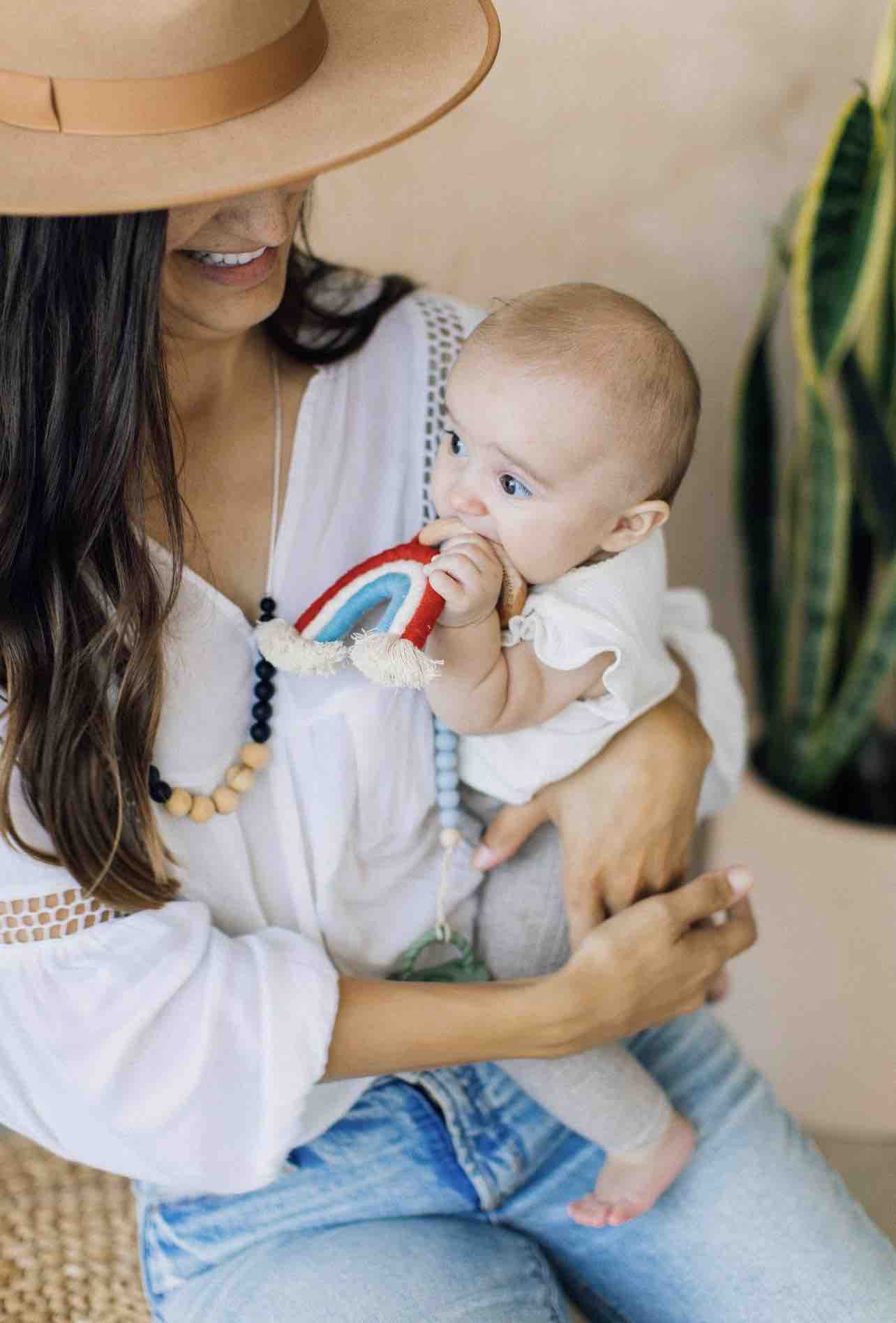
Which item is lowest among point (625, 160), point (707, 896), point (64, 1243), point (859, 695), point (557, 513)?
point (64, 1243)

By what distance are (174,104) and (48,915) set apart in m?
0.53

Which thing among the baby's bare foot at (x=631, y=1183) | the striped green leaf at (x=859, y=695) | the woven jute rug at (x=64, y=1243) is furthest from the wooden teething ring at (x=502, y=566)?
the striped green leaf at (x=859, y=695)

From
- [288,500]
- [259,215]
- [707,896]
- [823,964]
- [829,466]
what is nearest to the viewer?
[259,215]

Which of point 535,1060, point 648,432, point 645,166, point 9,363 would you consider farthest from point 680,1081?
point 645,166

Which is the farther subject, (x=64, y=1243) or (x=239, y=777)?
(x=64, y=1243)

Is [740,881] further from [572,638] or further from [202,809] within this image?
[202,809]

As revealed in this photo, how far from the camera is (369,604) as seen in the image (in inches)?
37.3

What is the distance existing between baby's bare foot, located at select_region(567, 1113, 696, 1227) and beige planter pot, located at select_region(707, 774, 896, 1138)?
751 mm

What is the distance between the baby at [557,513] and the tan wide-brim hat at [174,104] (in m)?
0.19

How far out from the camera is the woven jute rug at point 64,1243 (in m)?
1.11

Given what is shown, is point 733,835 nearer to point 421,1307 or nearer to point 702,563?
point 702,563

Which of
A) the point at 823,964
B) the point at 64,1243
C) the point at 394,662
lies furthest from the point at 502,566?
the point at 823,964

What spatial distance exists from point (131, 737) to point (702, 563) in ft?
4.28

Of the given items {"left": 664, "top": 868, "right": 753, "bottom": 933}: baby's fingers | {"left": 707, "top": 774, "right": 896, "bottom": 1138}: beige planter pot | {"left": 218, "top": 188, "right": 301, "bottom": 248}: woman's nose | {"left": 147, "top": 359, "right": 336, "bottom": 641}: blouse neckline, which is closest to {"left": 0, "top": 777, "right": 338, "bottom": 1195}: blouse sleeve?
{"left": 147, "top": 359, "right": 336, "bottom": 641}: blouse neckline
